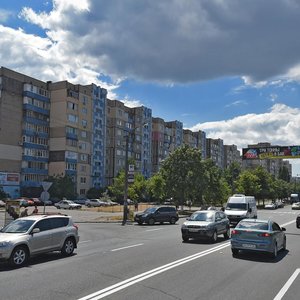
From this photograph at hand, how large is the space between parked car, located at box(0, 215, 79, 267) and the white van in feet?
57.7

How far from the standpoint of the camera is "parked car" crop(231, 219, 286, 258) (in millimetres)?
14211

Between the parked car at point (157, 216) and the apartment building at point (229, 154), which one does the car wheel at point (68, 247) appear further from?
the apartment building at point (229, 154)

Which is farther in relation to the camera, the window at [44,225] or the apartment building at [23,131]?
the apartment building at [23,131]

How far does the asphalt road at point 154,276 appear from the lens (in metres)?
8.82

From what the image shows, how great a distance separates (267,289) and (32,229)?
7724mm

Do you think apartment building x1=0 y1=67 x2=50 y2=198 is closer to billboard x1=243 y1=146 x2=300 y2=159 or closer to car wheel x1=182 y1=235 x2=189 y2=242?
billboard x1=243 y1=146 x2=300 y2=159

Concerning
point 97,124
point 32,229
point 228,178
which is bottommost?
point 32,229

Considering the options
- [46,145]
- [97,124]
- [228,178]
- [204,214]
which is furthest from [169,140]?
[204,214]

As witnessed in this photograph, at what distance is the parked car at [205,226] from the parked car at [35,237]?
603 centimetres

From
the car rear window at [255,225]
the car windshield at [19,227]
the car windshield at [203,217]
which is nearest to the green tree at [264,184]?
the car windshield at [203,217]

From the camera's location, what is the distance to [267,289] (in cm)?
948

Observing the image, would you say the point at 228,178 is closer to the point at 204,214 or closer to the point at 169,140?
the point at 169,140

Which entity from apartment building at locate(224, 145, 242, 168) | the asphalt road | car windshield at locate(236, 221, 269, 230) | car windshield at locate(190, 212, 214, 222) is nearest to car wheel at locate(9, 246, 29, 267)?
the asphalt road

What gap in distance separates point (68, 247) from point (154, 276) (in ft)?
17.5
